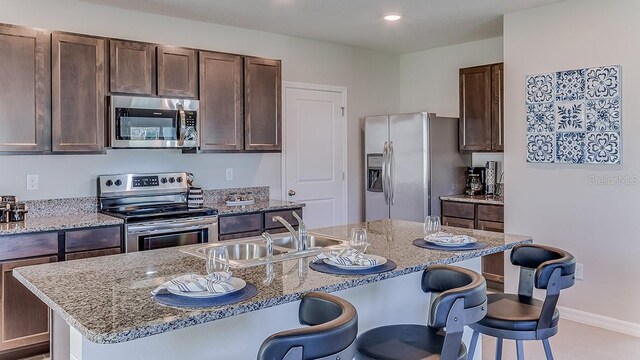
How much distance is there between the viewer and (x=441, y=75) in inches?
232

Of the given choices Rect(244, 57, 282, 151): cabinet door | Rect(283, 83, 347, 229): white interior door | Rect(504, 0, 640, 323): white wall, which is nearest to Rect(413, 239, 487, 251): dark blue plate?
Rect(504, 0, 640, 323): white wall

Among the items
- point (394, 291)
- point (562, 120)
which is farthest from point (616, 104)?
point (394, 291)

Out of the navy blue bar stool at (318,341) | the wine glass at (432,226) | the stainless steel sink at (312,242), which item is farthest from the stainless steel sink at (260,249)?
the navy blue bar stool at (318,341)

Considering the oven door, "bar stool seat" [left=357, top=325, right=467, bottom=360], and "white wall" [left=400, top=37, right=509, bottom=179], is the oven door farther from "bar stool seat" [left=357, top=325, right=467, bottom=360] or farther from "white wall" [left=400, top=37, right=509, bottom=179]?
"white wall" [left=400, top=37, right=509, bottom=179]

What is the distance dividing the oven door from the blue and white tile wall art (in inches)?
108

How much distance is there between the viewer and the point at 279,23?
4.70 meters

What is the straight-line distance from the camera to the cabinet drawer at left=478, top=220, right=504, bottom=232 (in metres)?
4.69

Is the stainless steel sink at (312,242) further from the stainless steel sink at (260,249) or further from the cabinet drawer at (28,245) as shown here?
the cabinet drawer at (28,245)

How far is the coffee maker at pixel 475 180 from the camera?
17.7 ft

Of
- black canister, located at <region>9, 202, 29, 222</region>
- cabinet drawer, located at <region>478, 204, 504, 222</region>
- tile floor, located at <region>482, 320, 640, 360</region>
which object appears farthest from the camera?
cabinet drawer, located at <region>478, 204, 504, 222</region>

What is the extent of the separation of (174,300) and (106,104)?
8.61ft

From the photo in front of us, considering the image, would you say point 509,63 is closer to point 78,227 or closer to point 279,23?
point 279,23

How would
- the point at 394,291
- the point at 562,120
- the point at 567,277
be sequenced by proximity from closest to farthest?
the point at 567,277, the point at 394,291, the point at 562,120

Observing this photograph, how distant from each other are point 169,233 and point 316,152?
220 cm
